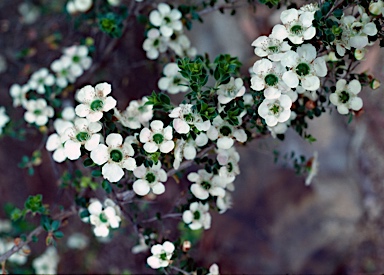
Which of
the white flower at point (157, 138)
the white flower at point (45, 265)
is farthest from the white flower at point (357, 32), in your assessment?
the white flower at point (45, 265)

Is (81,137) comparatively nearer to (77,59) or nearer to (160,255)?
(160,255)

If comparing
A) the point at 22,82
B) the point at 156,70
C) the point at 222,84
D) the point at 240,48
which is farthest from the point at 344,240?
the point at 22,82

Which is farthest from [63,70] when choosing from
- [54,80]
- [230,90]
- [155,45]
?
[230,90]

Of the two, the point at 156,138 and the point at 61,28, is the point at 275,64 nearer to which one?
the point at 156,138

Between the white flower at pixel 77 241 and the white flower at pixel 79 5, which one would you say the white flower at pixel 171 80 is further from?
the white flower at pixel 77 241

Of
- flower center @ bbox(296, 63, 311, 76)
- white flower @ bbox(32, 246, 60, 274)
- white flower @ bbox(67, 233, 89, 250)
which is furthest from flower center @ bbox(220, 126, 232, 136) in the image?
white flower @ bbox(67, 233, 89, 250)

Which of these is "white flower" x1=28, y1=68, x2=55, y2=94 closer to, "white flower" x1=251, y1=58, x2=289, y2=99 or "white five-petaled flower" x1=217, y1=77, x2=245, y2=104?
"white five-petaled flower" x1=217, y1=77, x2=245, y2=104
